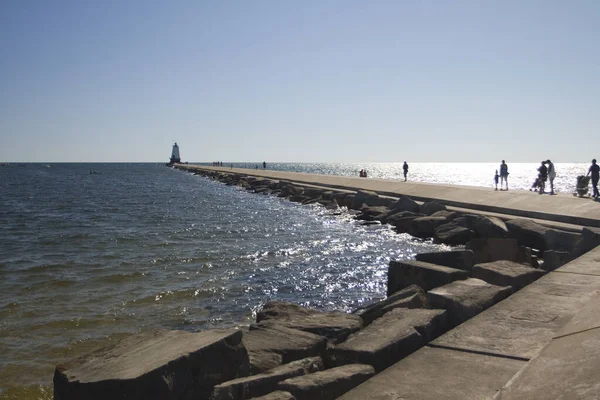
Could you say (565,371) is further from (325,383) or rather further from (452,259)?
(452,259)

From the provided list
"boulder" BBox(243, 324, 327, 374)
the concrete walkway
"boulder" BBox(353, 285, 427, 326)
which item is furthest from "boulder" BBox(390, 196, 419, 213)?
"boulder" BBox(243, 324, 327, 374)

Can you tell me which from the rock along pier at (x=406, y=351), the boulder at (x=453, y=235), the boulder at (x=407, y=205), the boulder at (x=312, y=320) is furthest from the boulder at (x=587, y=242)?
the boulder at (x=407, y=205)

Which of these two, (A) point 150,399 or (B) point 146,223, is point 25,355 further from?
(B) point 146,223

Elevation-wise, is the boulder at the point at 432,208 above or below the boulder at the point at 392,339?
above

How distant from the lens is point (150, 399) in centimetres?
315

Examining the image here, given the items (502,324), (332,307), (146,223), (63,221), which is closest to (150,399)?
(502,324)

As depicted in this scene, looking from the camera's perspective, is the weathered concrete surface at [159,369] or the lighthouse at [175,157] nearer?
the weathered concrete surface at [159,369]

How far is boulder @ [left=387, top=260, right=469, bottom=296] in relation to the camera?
19.9 feet

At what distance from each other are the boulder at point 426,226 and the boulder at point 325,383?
10.5 metres

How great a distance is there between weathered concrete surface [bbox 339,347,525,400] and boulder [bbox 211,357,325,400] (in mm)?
605

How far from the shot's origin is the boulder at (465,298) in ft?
15.2

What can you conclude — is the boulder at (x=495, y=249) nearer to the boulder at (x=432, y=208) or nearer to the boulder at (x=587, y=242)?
the boulder at (x=587, y=242)

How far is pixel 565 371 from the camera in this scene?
9.53 feet

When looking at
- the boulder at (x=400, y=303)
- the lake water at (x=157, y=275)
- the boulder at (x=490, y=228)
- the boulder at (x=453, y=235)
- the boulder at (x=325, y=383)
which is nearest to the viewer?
the boulder at (x=325, y=383)
